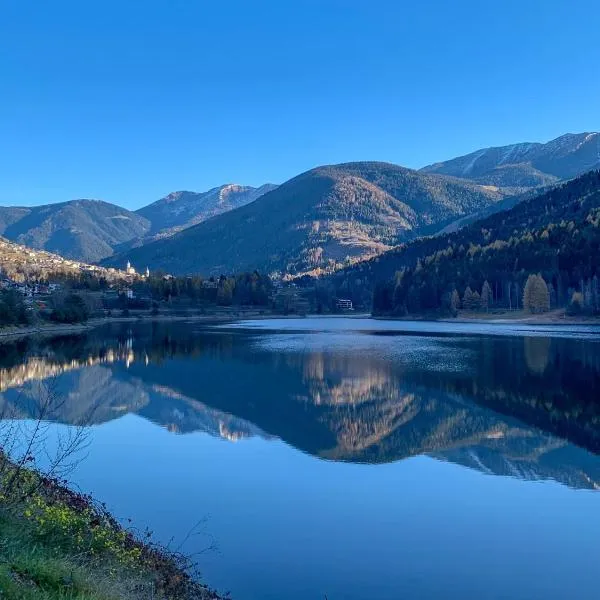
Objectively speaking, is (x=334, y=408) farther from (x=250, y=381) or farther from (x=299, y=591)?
(x=299, y=591)

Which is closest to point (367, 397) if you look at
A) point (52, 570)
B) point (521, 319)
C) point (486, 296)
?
point (52, 570)

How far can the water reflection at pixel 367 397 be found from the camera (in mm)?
28188

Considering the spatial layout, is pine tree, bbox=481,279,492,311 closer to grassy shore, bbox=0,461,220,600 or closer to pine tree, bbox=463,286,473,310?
pine tree, bbox=463,286,473,310

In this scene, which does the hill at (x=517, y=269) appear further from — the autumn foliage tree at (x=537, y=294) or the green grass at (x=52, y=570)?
the green grass at (x=52, y=570)

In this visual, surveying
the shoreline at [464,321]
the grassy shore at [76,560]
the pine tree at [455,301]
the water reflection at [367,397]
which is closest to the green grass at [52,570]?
the grassy shore at [76,560]

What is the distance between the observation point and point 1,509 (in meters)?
13.4

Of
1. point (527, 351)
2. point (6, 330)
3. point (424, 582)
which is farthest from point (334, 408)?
point (6, 330)

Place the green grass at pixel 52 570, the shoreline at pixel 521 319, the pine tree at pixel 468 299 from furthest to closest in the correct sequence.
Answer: the pine tree at pixel 468 299 < the shoreline at pixel 521 319 < the green grass at pixel 52 570

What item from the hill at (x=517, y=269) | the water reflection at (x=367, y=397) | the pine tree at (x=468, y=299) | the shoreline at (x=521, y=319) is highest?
the hill at (x=517, y=269)

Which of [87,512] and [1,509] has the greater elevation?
[1,509]

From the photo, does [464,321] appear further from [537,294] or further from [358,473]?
[358,473]

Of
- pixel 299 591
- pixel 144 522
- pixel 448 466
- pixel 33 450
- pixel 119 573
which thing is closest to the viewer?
pixel 119 573

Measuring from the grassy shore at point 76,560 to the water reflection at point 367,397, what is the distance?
5312 millimetres

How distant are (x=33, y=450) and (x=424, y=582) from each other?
63.0ft
